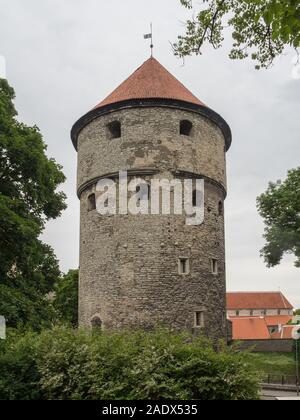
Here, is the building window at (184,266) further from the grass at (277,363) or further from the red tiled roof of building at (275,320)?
Result: the red tiled roof of building at (275,320)

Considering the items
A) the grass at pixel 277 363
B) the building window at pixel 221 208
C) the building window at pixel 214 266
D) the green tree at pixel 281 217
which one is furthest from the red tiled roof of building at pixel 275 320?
the building window at pixel 214 266

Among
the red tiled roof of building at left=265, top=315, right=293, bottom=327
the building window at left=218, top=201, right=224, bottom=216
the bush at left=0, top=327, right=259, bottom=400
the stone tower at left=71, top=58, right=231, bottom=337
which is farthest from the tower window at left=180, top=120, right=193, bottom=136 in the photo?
the red tiled roof of building at left=265, top=315, right=293, bottom=327

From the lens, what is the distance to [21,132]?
14.1 meters

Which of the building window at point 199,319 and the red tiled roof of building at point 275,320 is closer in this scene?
the building window at point 199,319

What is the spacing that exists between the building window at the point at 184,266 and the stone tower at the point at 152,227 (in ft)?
0.08

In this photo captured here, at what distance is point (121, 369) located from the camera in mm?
9109

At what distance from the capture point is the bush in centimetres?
832

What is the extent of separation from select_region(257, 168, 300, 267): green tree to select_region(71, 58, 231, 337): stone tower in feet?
Result: 13.4

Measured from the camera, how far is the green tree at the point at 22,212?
40.6ft

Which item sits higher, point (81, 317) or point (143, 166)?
point (143, 166)

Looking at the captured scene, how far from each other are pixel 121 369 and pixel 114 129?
12.1 m
